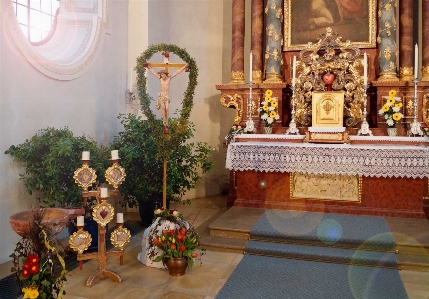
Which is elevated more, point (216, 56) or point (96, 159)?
point (216, 56)

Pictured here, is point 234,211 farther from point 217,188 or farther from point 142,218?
point 217,188

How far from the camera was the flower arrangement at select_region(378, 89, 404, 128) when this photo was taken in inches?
251

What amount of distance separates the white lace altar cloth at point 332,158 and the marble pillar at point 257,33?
1.89 meters

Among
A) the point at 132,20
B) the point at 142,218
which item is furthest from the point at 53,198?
the point at 132,20

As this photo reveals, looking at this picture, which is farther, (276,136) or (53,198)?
(276,136)

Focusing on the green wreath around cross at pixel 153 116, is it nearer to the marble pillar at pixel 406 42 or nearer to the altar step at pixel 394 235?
the altar step at pixel 394 235

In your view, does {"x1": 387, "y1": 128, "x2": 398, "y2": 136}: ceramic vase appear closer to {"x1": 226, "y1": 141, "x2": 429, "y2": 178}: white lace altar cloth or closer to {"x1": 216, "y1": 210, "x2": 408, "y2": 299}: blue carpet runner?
{"x1": 226, "y1": 141, "x2": 429, "y2": 178}: white lace altar cloth

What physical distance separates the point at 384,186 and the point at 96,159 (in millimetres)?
3892

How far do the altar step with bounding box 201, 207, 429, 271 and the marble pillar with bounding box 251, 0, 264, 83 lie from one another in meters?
2.84

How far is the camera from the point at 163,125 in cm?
488

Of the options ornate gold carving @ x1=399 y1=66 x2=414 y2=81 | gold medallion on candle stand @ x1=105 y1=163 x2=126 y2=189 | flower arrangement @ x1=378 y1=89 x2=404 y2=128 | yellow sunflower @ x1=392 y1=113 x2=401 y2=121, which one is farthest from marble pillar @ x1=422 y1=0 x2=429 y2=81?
gold medallion on candle stand @ x1=105 y1=163 x2=126 y2=189

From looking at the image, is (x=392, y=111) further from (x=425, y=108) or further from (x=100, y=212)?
(x=100, y=212)

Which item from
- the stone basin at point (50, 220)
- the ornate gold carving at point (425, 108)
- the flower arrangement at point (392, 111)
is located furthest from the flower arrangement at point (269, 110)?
the stone basin at point (50, 220)

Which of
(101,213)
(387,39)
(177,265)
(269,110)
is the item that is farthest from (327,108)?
(101,213)
